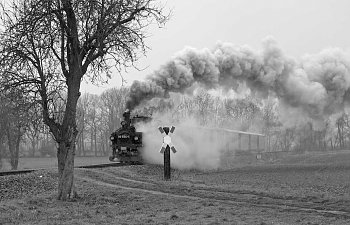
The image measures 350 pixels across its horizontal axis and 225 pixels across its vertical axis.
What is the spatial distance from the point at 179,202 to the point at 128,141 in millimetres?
16300

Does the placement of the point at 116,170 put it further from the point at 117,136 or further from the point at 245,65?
the point at 245,65

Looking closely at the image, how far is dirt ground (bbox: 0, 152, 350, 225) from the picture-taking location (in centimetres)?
1184

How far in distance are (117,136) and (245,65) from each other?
10687 mm

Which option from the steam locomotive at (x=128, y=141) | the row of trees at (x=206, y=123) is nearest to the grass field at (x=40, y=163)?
the row of trees at (x=206, y=123)

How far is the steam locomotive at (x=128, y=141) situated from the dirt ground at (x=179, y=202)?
317 inches

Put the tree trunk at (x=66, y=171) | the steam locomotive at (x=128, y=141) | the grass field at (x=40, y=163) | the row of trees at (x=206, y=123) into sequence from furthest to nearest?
the grass field at (x=40, y=163) < the row of trees at (x=206, y=123) < the steam locomotive at (x=128, y=141) < the tree trunk at (x=66, y=171)

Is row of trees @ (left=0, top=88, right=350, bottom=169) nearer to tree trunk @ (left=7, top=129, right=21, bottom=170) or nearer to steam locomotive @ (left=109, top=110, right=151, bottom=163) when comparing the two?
tree trunk @ (left=7, top=129, right=21, bottom=170)

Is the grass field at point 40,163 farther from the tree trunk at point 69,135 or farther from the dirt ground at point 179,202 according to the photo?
the tree trunk at point 69,135

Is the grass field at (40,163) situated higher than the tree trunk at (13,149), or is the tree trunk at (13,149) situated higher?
the tree trunk at (13,149)

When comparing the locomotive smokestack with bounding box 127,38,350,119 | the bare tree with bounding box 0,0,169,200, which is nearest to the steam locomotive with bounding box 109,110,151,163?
the locomotive smokestack with bounding box 127,38,350,119

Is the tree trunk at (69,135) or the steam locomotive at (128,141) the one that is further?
the steam locomotive at (128,141)

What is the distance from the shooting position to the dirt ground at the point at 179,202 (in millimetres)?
11843

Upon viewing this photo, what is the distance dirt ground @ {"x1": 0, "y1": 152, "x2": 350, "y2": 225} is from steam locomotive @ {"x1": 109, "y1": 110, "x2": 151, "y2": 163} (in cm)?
805

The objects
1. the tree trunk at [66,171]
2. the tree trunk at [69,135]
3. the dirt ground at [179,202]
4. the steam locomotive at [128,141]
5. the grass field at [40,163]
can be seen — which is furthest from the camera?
the grass field at [40,163]
